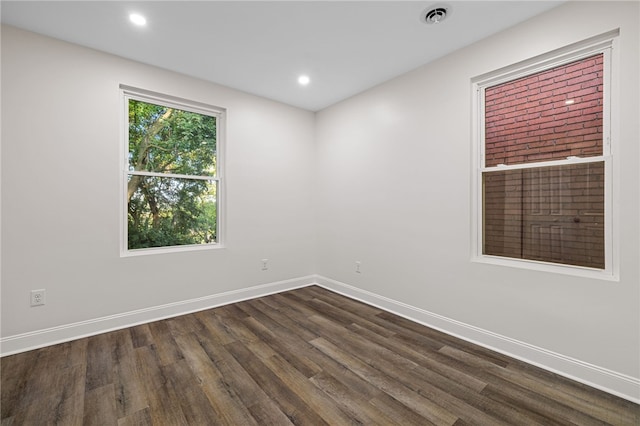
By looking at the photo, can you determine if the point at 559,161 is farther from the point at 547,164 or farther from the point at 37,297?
the point at 37,297

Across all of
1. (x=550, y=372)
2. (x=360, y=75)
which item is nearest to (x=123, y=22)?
(x=360, y=75)

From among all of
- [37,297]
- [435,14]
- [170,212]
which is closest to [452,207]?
[435,14]

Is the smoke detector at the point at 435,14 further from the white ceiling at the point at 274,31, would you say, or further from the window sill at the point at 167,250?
the window sill at the point at 167,250

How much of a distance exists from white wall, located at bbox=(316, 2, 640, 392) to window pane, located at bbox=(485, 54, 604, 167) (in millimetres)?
143

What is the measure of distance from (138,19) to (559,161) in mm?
3486

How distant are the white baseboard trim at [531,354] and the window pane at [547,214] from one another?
70 centimetres

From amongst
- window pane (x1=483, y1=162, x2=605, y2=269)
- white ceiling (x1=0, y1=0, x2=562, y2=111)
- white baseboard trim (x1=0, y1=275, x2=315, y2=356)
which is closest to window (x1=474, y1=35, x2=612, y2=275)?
window pane (x1=483, y1=162, x2=605, y2=269)

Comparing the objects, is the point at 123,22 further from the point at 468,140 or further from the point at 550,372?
the point at 550,372

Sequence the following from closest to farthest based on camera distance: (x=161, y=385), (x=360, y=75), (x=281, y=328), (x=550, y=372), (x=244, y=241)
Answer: (x=161, y=385)
(x=550, y=372)
(x=281, y=328)
(x=360, y=75)
(x=244, y=241)

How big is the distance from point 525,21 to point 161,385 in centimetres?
385

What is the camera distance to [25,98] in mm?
2322

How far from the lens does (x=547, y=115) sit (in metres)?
2.17

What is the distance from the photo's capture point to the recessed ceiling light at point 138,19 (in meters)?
2.16

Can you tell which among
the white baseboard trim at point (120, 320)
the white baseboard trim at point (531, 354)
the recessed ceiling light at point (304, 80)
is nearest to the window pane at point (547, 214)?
the white baseboard trim at point (531, 354)
